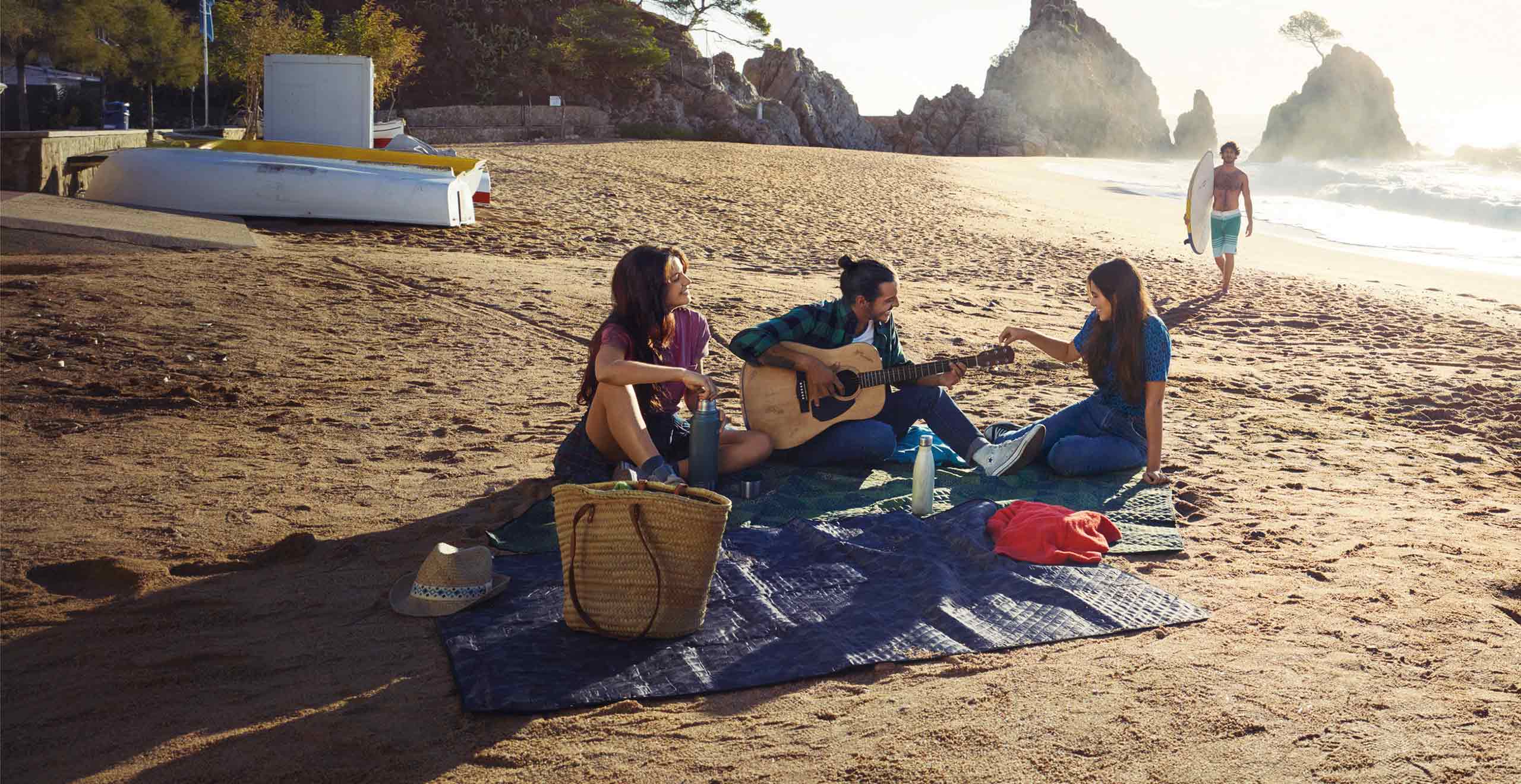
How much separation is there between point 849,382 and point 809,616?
5.93 feet

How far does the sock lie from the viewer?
4.30 meters

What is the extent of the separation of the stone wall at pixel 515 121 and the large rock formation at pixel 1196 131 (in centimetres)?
5896

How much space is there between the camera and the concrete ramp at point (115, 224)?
31.0ft

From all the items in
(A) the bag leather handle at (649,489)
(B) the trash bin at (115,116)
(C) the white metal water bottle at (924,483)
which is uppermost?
(B) the trash bin at (115,116)

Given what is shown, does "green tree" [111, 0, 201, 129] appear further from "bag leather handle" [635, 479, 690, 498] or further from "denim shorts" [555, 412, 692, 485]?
"bag leather handle" [635, 479, 690, 498]

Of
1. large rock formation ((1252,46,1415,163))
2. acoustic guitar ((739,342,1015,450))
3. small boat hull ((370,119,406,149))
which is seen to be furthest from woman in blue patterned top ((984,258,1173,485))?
large rock formation ((1252,46,1415,163))

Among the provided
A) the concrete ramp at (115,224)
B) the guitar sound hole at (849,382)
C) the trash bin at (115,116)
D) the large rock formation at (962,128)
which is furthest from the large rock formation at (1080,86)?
the guitar sound hole at (849,382)

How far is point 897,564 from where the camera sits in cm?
407

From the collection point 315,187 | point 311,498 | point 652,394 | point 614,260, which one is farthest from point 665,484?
point 315,187

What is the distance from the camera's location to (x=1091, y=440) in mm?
5246

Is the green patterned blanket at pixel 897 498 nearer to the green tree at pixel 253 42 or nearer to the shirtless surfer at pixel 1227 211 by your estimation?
the shirtless surfer at pixel 1227 211

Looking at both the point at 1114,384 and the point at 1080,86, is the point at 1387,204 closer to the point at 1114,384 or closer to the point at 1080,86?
the point at 1114,384

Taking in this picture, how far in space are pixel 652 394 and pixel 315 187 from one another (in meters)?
8.53

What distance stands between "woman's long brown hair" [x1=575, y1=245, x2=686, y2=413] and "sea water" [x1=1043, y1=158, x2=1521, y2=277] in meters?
14.6
